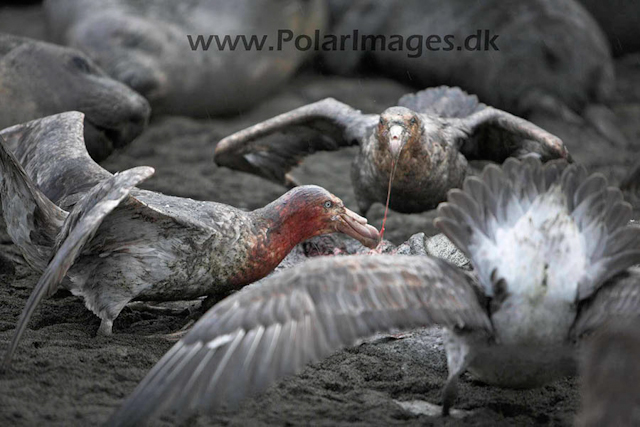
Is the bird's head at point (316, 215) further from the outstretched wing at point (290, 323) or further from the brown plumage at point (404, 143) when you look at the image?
the outstretched wing at point (290, 323)

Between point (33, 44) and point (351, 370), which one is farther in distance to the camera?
point (33, 44)

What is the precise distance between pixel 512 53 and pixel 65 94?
13.9 ft

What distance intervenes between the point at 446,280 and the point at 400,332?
97 centimetres

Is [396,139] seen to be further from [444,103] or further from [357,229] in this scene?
[444,103]

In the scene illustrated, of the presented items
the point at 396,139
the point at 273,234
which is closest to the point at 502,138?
the point at 396,139

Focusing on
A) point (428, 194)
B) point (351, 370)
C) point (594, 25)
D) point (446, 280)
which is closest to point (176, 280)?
point (351, 370)

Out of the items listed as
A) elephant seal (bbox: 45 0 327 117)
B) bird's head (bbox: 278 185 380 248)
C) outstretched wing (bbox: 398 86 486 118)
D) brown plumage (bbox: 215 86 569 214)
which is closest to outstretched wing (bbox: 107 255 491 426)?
bird's head (bbox: 278 185 380 248)

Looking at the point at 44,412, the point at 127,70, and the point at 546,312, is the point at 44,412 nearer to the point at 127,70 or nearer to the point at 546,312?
the point at 546,312

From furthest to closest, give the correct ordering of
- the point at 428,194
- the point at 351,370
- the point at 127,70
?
the point at 127,70 < the point at 428,194 < the point at 351,370

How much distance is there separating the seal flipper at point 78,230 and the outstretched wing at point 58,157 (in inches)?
27.6

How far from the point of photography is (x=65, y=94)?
6.05 metres

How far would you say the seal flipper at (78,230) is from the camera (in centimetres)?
316

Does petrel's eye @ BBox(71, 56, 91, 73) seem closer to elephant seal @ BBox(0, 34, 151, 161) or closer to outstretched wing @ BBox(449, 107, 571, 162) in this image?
elephant seal @ BBox(0, 34, 151, 161)

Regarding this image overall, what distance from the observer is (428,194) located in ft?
17.3
